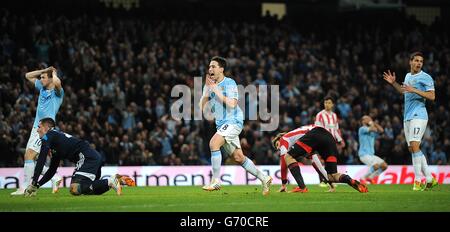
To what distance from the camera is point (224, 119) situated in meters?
16.9

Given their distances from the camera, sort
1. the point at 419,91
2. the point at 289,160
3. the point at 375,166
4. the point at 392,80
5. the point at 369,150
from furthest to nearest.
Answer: the point at 369,150, the point at 375,166, the point at 392,80, the point at 419,91, the point at 289,160

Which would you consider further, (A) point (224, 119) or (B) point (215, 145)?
(A) point (224, 119)

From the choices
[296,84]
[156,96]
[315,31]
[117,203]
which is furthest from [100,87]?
[117,203]

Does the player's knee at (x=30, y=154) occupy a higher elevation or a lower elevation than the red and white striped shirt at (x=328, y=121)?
lower

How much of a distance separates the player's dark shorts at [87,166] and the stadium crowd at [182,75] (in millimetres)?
10192

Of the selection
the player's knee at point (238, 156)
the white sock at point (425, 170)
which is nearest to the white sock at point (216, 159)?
the player's knee at point (238, 156)

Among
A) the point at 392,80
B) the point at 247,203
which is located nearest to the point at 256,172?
the point at 247,203

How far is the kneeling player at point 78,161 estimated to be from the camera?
1581 cm

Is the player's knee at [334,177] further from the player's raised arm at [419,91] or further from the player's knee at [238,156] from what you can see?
the player's raised arm at [419,91]

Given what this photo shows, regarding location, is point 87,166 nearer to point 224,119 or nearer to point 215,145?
point 215,145

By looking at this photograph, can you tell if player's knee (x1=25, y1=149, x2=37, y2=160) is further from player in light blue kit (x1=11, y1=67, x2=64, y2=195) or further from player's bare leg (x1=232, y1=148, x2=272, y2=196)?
player's bare leg (x1=232, y1=148, x2=272, y2=196)

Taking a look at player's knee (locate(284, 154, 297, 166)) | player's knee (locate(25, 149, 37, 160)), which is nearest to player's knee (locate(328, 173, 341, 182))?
player's knee (locate(284, 154, 297, 166))

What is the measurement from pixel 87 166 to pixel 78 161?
296mm

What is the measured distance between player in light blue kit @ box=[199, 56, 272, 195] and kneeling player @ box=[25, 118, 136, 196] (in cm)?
189
